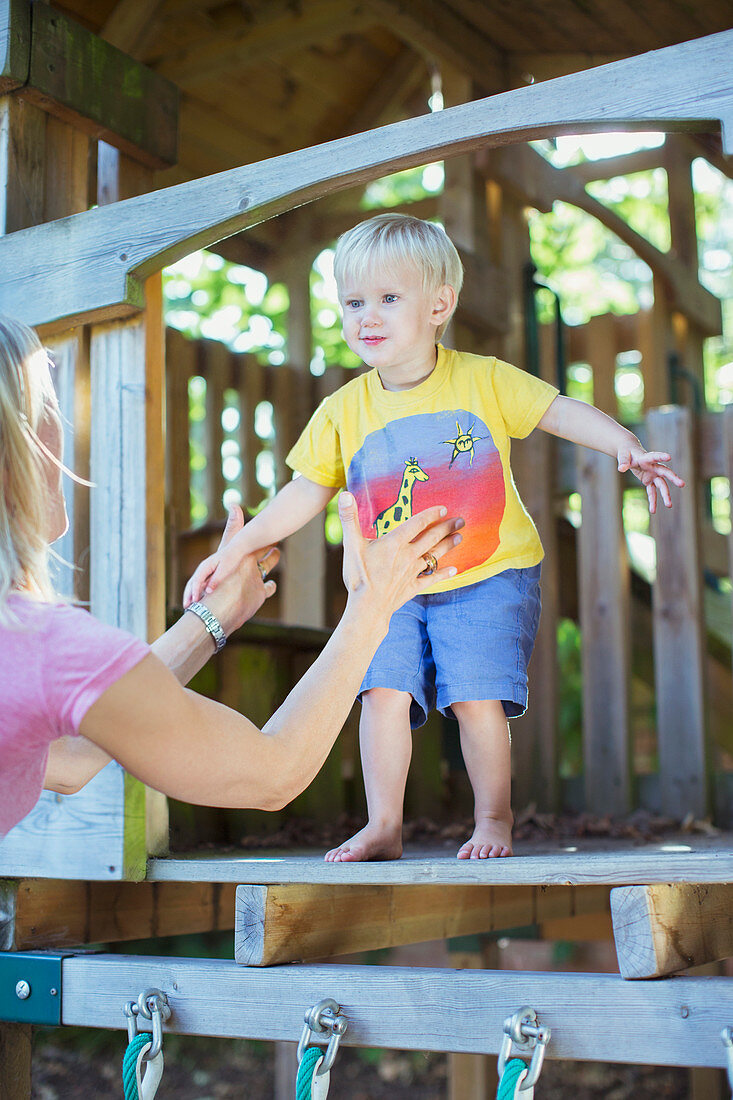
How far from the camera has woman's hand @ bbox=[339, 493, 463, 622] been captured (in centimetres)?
197

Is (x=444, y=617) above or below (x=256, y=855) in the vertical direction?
above

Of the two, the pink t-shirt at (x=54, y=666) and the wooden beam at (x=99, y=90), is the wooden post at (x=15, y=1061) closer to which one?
the pink t-shirt at (x=54, y=666)

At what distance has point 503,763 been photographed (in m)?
2.77

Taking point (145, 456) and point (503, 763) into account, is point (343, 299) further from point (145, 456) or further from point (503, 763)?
point (503, 763)

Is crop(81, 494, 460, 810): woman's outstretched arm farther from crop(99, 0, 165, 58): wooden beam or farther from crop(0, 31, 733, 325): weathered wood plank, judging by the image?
crop(99, 0, 165, 58): wooden beam

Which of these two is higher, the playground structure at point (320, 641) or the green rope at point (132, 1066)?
the playground structure at point (320, 641)

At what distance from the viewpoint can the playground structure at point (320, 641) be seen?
207 cm

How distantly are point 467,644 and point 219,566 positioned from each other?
0.62 m

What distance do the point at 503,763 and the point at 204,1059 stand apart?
236 inches

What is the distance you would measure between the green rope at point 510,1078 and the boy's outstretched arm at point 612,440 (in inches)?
41.9

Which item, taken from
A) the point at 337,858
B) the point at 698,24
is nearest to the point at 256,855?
the point at 337,858

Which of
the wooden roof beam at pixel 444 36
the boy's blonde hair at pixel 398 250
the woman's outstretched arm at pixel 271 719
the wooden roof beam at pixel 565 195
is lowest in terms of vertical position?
the woman's outstretched arm at pixel 271 719

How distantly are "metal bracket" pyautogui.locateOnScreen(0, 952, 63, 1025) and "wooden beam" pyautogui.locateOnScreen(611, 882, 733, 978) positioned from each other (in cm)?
130

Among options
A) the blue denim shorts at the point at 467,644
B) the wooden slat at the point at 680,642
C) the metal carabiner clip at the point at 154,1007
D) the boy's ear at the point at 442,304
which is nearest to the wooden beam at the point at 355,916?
the metal carabiner clip at the point at 154,1007
